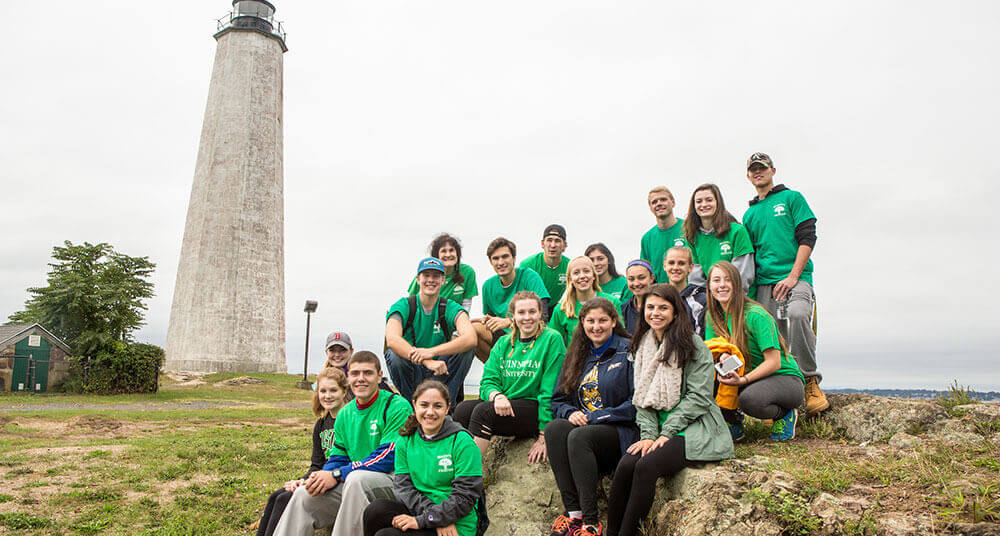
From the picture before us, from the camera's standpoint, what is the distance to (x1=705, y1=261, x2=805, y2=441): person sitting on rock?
4.68 meters

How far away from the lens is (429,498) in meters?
4.08

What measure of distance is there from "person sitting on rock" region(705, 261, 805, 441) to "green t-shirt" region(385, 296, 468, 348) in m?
2.34

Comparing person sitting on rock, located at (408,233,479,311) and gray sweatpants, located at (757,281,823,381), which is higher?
person sitting on rock, located at (408,233,479,311)

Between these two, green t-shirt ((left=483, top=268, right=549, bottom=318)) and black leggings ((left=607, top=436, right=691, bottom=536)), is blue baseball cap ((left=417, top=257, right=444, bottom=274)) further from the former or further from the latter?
black leggings ((left=607, top=436, right=691, bottom=536))

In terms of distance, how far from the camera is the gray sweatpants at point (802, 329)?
17.8 ft

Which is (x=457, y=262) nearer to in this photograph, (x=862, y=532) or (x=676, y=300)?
(x=676, y=300)

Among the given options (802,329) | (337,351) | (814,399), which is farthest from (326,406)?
(814,399)

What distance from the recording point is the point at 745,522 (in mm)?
3666

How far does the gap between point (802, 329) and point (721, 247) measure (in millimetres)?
1033

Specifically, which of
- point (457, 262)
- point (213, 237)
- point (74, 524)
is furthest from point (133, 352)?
point (457, 262)

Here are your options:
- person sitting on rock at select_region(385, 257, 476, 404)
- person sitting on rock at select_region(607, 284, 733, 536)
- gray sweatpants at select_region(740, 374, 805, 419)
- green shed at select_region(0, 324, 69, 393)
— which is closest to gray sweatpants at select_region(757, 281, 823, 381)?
gray sweatpants at select_region(740, 374, 805, 419)

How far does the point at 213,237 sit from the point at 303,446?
2254cm

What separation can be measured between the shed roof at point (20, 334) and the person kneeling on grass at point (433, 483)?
82.9ft

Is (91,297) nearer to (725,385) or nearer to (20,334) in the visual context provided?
(20,334)
